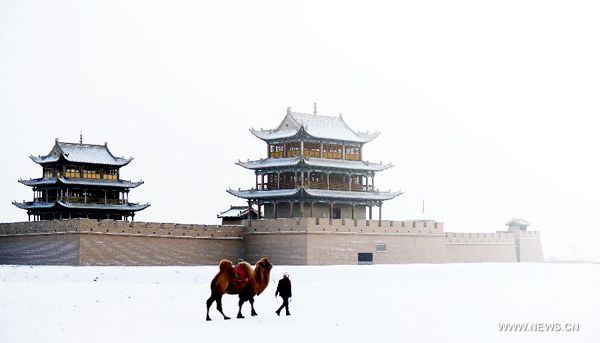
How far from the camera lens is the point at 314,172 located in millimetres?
61562

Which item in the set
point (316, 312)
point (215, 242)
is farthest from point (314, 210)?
point (316, 312)

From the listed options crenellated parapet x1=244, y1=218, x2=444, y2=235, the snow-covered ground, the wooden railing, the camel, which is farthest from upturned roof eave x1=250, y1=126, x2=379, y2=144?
the camel

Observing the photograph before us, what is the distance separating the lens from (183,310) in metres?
23.6

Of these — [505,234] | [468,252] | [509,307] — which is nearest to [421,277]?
[509,307]

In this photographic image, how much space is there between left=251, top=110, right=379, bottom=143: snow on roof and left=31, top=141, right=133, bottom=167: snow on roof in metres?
→ 11.7

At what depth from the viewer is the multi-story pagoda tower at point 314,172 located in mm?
60031

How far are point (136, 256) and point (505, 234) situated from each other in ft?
98.4

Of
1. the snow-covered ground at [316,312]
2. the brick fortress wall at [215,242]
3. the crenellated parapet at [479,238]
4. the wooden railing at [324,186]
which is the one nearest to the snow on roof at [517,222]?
the crenellated parapet at [479,238]

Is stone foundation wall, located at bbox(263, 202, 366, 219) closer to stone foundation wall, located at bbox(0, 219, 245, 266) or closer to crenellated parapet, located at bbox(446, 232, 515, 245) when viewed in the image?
stone foundation wall, located at bbox(0, 219, 245, 266)

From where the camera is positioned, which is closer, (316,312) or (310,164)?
(316,312)

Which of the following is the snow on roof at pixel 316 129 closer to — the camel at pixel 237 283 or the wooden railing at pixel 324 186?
the wooden railing at pixel 324 186

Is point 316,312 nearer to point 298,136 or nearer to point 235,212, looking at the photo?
point 298,136

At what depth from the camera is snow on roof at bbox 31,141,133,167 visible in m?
66.3

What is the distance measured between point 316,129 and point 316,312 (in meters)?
39.4
